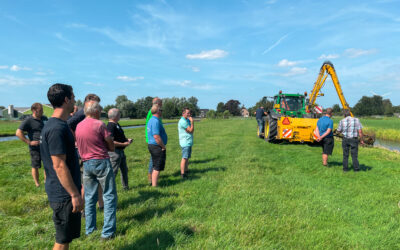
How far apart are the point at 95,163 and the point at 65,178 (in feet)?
3.05

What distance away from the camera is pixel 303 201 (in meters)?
4.44

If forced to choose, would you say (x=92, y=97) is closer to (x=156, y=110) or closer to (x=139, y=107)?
(x=156, y=110)

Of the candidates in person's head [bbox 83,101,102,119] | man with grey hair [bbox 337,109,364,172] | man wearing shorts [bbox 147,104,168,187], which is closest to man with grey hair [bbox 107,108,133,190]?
man wearing shorts [bbox 147,104,168,187]

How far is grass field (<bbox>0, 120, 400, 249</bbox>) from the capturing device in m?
3.13

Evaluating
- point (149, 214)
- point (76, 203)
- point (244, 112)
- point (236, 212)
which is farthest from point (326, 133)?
point (244, 112)

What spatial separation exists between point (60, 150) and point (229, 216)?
2.66 metres

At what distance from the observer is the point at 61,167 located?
7.09 feet

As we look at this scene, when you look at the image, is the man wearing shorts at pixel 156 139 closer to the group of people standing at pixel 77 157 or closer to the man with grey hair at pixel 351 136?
the group of people standing at pixel 77 157

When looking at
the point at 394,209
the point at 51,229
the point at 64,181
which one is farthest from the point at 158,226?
the point at 394,209

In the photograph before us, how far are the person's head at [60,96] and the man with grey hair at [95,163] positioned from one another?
740 mm

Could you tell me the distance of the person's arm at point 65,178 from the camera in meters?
2.16

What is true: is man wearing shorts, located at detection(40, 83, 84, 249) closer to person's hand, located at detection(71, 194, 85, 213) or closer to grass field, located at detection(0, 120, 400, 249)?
person's hand, located at detection(71, 194, 85, 213)

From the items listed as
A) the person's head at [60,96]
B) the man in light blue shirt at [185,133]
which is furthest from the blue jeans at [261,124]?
the person's head at [60,96]

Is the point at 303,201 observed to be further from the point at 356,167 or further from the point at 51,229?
the point at 51,229
